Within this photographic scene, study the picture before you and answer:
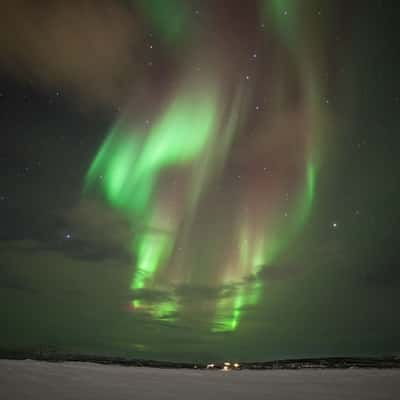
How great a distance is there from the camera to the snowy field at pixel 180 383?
18.3ft

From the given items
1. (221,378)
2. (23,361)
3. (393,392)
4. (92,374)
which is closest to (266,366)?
(221,378)

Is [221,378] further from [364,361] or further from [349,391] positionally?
[364,361]

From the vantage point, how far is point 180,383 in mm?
6566

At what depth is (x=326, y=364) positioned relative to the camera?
9.05 meters

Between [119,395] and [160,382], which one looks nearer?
[119,395]

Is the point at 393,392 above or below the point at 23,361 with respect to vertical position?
above

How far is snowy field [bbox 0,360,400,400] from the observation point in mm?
5582

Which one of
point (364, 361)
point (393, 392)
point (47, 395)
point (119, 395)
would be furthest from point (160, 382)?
point (364, 361)

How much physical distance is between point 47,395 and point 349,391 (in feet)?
18.4

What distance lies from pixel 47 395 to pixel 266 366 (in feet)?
19.6

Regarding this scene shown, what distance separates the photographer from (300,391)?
6.18 metres

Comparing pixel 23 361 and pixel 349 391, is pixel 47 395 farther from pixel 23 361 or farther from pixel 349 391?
pixel 349 391

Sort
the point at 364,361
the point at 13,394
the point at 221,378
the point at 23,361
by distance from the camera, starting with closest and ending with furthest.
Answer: the point at 13,394
the point at 221,378
the point at 23,361
the point at 364,361

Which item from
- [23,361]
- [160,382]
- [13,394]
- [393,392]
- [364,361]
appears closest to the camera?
[13,394]
